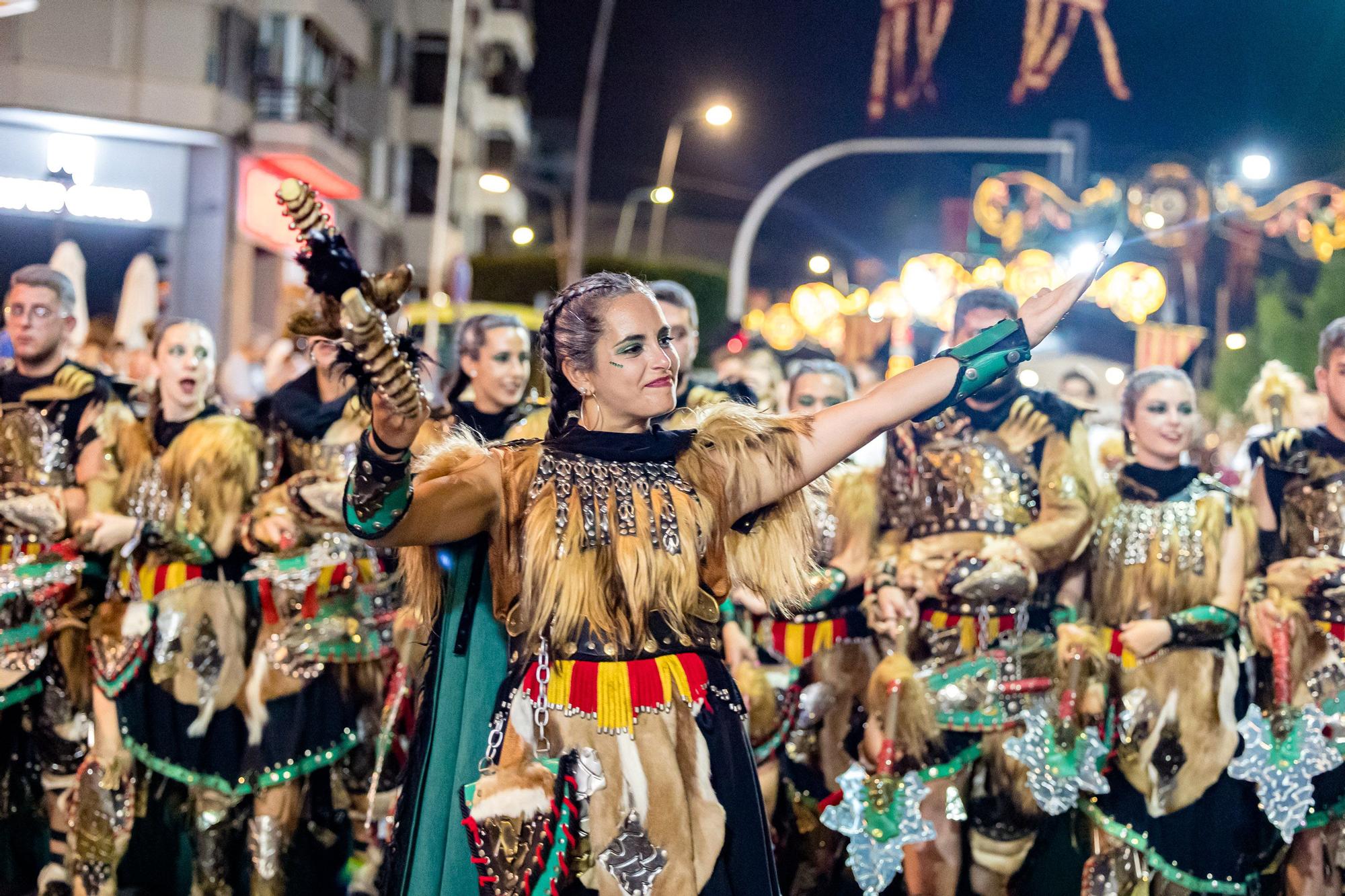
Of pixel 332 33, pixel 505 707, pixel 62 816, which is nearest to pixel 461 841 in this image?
pixel 505 707

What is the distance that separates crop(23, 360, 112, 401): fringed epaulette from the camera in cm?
673

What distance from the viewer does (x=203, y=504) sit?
6449mm

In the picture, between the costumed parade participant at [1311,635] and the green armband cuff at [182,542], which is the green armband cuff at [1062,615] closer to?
the costumed parade participant at [1311,635]

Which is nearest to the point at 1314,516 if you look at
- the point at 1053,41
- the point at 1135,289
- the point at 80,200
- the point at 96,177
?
the point at 1053,41

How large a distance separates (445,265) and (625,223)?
6141mm

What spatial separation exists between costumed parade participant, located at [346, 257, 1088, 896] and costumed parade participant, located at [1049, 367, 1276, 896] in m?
2.34

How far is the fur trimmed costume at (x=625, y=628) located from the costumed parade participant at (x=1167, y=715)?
2.42 m

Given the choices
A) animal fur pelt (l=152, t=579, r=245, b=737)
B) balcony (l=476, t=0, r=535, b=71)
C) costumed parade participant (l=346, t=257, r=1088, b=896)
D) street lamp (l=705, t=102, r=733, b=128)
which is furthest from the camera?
balcony (l=476, t=0, r=535, b=71)

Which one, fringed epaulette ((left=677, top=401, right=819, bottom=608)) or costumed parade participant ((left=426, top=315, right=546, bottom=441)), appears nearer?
fringed epaulette ((left=677, top=401, right=819, bottom=608))

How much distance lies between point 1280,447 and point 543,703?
12.0ft

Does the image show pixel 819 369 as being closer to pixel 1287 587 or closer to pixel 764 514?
pixel 1287 587

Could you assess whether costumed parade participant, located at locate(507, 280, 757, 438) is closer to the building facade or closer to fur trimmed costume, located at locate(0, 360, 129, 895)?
fur trimmed costume, located at locate(0, 360, 129, 895)

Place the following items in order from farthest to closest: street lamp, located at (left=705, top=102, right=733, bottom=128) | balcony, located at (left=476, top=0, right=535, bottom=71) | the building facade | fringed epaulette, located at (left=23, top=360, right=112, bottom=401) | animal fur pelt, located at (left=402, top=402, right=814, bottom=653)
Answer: balcony, located at (left=476, top=0, right=535, bottom=71)
street lamp, located at (left=705, top=102, right=733, bottom=128)
the building facade
fringed epaulette, located at (left=23, top=360, right=112, bottom=401)
animal fur pelt, located at (left=402, top=402, right=814, bottom=653)

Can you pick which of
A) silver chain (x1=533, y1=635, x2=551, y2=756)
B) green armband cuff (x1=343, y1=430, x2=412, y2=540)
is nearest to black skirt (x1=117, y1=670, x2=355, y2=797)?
silver chain (x1=533, y1=635, x2=551, y2=756)
